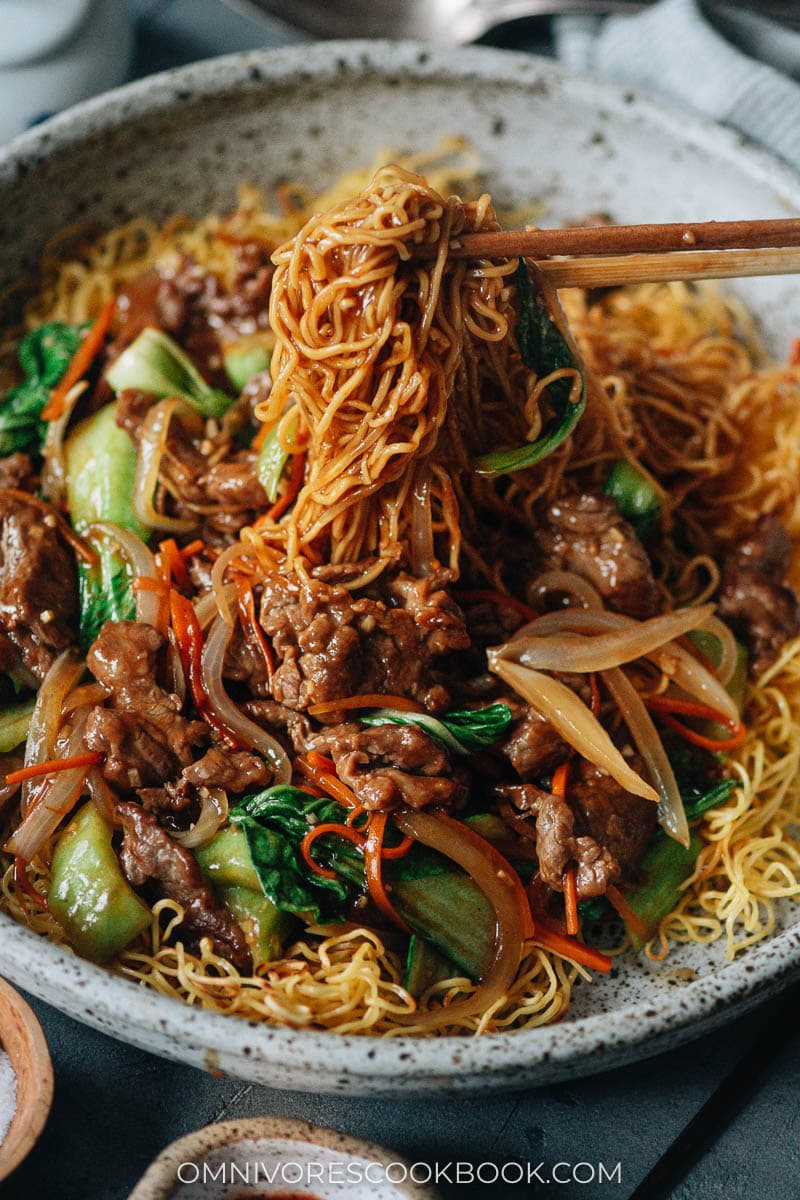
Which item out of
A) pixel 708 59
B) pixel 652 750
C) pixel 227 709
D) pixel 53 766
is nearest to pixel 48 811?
pixel 53 766

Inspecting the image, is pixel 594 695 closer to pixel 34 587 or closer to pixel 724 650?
pixel 724 650

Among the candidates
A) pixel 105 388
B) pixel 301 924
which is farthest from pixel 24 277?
pixel 301 924

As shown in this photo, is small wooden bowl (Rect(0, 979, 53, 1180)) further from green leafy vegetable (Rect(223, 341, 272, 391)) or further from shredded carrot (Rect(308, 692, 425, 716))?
green leafy vegetable (Rect(223, 341, 272, 391))

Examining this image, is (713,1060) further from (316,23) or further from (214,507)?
(316,23)

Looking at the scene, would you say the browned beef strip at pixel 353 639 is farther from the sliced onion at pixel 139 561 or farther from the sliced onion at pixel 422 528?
the sliced onion at pixel 139 561

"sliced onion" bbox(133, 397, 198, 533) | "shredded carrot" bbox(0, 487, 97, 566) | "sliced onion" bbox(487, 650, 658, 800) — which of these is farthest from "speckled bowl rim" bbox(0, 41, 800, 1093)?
"sliced onion" bbox(133, 397, 198, 533)
